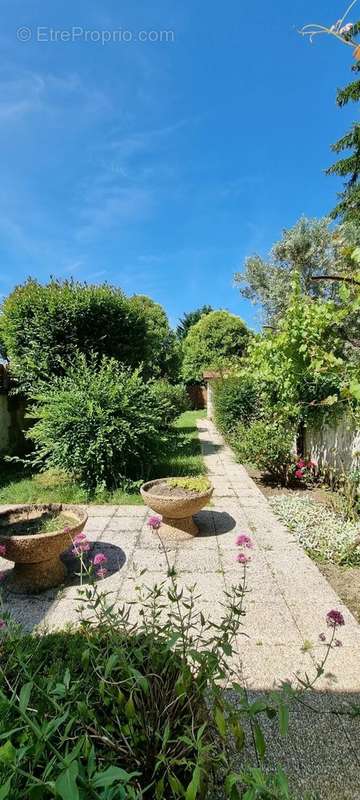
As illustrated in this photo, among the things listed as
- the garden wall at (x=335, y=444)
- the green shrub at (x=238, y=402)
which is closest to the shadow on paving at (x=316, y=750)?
the garden wall at (x=335, y=444)

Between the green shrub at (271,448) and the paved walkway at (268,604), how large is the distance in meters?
1.07

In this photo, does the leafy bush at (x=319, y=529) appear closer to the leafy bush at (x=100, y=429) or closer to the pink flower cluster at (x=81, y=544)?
the leafy bush at (x=100, y=429)

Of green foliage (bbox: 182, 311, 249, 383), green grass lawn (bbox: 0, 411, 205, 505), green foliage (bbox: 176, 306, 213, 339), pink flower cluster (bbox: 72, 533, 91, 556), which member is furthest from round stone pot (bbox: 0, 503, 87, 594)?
green foliage (bbox: 176, 306, 213, 339)

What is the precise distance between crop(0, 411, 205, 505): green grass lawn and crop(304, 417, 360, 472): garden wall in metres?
1.88

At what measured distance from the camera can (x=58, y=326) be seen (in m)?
6.00

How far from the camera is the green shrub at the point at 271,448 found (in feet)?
17.9

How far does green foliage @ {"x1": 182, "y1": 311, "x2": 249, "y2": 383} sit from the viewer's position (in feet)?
59.9

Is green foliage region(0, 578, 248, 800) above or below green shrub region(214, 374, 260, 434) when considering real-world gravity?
below

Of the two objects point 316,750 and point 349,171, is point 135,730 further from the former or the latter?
point 349,171

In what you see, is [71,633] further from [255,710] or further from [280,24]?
[280,24]

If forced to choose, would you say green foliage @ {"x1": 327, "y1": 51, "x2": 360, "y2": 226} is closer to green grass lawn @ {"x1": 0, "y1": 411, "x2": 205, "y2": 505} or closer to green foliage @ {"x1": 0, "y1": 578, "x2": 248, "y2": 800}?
green grass lawn @ {"x1": 0, "y1": 411, "x2": 205, "y2": 505}

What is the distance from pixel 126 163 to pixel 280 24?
8.80 ft

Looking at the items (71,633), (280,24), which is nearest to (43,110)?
(280,24)

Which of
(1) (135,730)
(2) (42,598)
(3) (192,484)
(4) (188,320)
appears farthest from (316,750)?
(4) (188,320)
